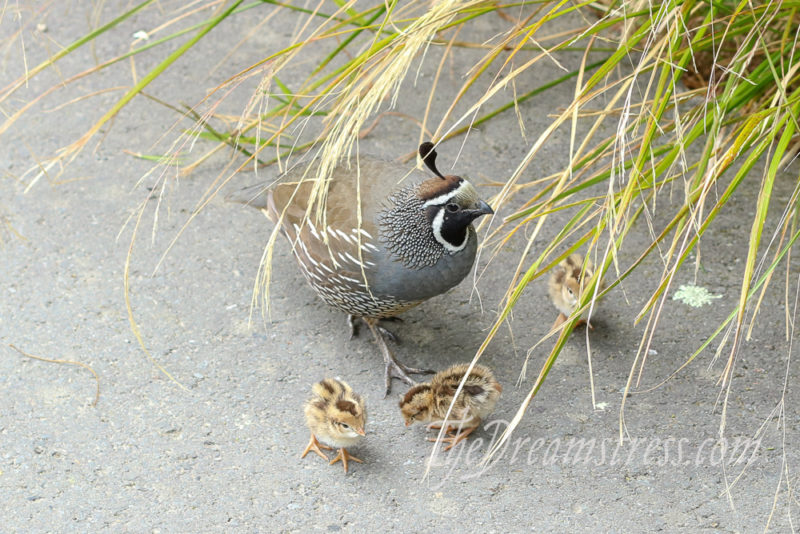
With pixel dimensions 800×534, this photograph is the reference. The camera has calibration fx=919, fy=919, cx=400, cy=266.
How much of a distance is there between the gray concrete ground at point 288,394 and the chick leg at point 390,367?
78mm

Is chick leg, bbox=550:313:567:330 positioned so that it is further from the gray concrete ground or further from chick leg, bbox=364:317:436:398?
chick leg, bbox=364:317:436:398

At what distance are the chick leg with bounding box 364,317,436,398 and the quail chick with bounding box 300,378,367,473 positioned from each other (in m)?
0.30

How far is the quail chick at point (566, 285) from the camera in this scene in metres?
3.76

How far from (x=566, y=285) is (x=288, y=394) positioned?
1.22 m

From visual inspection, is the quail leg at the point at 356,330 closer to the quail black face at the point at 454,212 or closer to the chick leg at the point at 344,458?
the quail black face at the point at 454,212

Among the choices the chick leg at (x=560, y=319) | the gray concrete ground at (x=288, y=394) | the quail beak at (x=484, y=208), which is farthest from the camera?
the chick leg at (x=560, y=319)

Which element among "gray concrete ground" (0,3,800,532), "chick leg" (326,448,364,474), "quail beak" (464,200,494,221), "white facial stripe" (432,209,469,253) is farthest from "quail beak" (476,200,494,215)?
"chick leg" (326,448,364,474)

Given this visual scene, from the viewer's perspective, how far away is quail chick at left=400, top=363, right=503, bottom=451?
3.37 metres

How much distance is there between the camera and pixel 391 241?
11.6 ft

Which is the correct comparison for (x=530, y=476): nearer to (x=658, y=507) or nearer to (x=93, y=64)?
(x=658, y=507)

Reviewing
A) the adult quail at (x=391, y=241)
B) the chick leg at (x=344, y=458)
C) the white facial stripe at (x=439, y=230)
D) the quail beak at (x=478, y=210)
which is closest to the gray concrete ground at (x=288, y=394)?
the chick leg at (x=344, y=458)

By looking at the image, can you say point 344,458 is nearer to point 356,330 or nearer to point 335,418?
point 335,418

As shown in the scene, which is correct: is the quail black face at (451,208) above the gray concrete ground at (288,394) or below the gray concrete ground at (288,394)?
above

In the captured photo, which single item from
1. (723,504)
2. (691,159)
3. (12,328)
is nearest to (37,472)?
(12,328)
